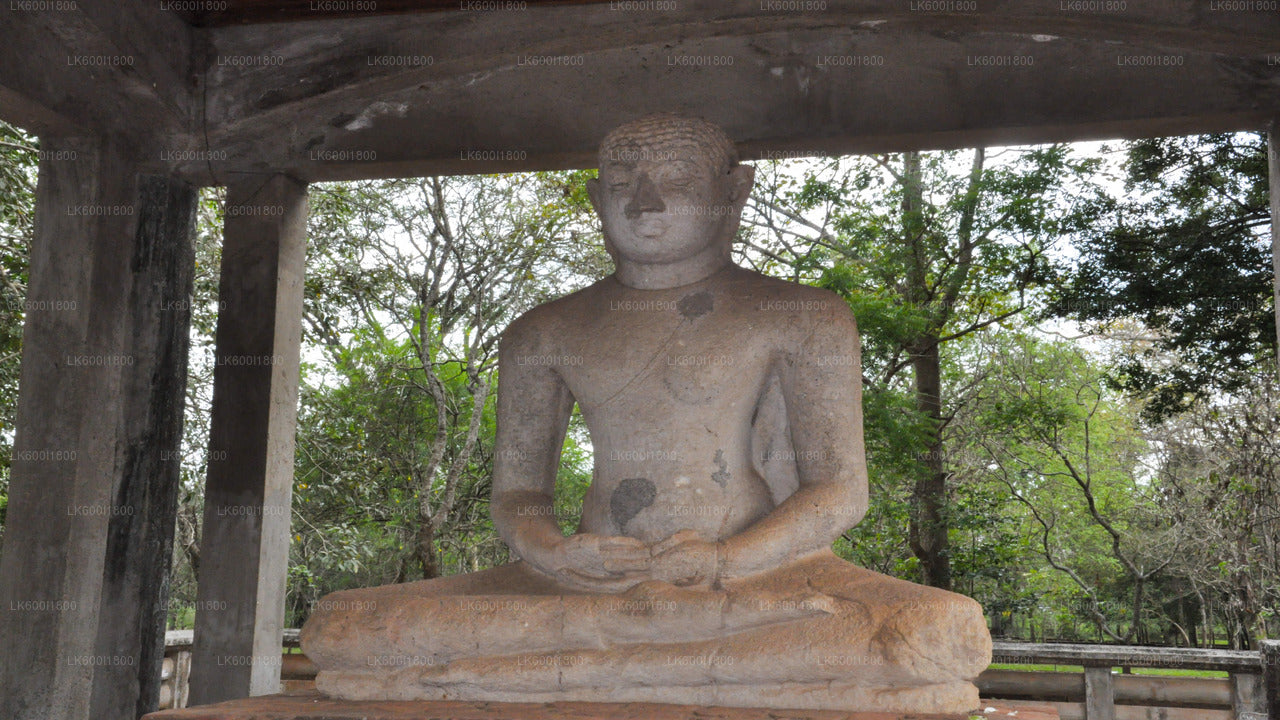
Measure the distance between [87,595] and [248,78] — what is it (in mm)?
2560

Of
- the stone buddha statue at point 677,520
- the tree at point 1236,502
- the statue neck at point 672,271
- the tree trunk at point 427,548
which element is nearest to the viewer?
the stone buddha statue at point 677,520

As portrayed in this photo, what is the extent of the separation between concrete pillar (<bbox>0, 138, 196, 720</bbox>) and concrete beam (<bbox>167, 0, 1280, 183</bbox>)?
541 millimetres

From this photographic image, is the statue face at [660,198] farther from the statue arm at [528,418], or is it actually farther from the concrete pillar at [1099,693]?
the concrete pillar at [1099,693]

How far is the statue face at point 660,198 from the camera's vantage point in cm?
420

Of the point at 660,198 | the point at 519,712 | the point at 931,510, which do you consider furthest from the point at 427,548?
the point at 519,712

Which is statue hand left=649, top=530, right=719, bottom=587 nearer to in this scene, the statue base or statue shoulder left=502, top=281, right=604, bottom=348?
the statue base

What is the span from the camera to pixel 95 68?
5.05 metres

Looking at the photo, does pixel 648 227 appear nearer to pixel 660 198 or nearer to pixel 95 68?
pixel 660 198

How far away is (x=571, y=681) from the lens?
3400 mm

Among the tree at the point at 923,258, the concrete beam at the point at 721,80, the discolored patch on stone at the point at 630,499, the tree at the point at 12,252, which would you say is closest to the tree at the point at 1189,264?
the tree at the point at 923,258

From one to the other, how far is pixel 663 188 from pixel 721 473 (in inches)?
41.5

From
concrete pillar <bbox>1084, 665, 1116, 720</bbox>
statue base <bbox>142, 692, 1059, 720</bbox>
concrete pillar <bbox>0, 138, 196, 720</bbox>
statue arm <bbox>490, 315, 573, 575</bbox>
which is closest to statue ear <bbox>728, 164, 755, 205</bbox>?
statue arm <bbox>490, 315, 573, 575</bbox>

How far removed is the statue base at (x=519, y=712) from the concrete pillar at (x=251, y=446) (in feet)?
7.22

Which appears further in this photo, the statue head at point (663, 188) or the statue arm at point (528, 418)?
the statue arm at point (528, 418)
